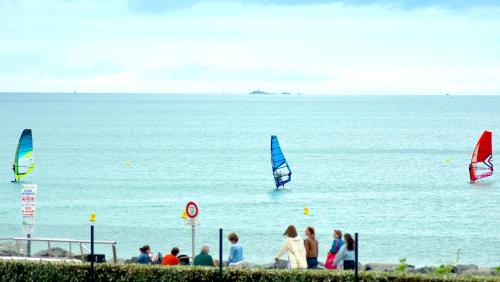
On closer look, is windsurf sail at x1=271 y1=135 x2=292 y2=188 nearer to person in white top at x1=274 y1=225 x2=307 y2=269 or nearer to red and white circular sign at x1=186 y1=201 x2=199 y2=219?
red and white circular sign at x1=186 y1=201 x2=199 y2=219

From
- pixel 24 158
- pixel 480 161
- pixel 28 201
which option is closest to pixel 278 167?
pixel 480 161

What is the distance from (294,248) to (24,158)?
58.0m

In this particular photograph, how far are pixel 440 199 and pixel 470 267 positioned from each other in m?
35.9

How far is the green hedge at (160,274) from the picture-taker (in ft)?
54.6

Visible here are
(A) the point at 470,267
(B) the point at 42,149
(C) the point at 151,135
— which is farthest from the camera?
(C) the point at 151,135

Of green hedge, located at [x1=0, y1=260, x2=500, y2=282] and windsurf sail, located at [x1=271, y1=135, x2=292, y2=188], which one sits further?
windsurf sail, located at [x1=271, y1=135, x2=292, y2=188]

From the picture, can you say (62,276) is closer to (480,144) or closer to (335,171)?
(480,144)

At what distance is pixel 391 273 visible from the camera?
16.8m

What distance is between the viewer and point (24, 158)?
73.0 metres

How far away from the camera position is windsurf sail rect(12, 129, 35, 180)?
69.3 metres

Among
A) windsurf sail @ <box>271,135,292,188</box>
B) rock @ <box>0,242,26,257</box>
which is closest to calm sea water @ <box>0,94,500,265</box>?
windsurf sail @ <box>271,135,292,188</box>

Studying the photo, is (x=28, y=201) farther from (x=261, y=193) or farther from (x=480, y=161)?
(x=480, y=161)

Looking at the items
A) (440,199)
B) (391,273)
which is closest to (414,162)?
(440,199)

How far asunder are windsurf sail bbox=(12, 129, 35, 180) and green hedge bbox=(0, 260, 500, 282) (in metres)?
52.0
